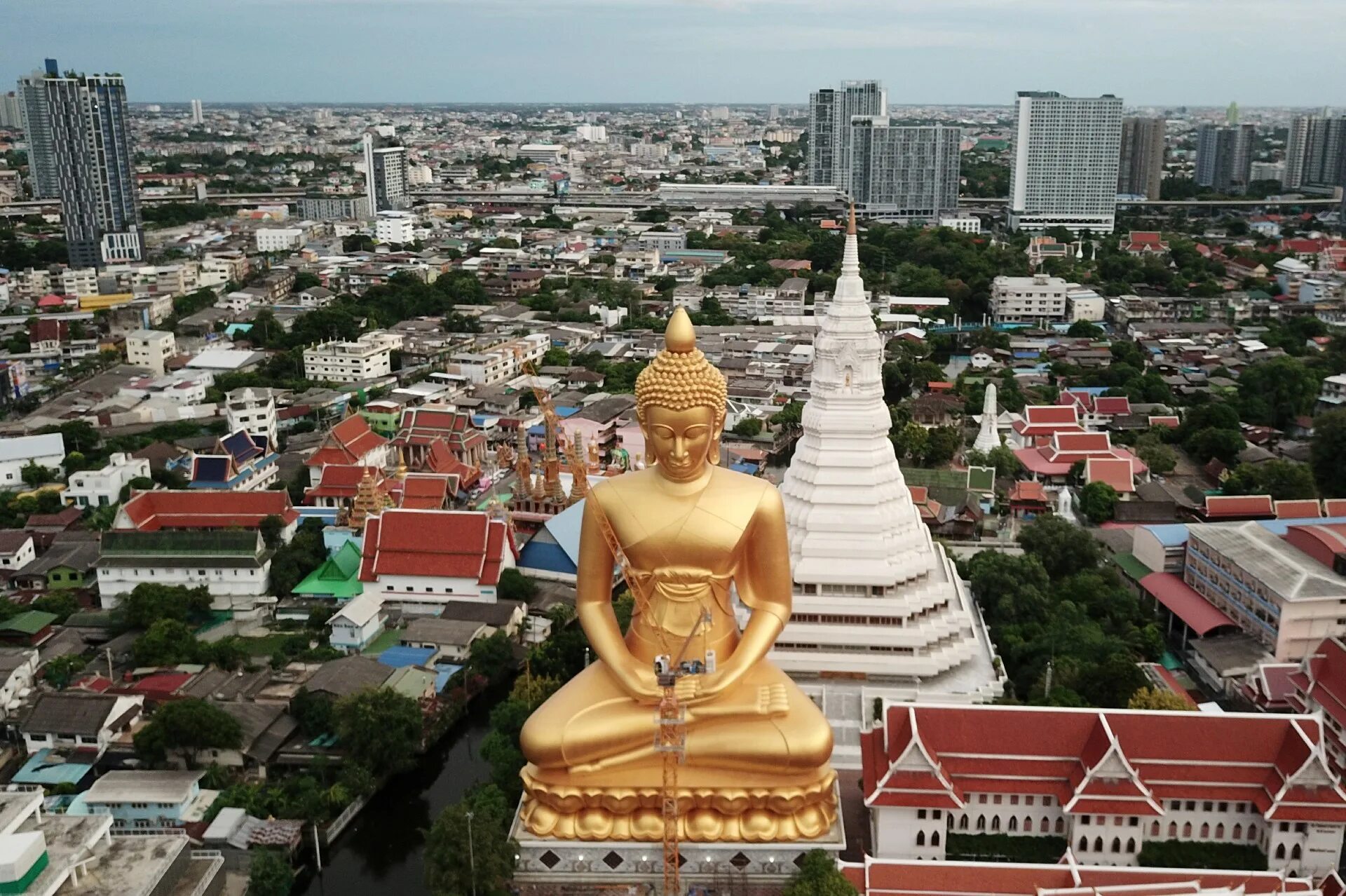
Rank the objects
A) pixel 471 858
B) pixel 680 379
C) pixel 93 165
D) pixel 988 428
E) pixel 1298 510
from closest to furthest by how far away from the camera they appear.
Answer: pixel 680 379
pixel 471 858
pixel 1298 510
pixel 988 428
pixel 93 165

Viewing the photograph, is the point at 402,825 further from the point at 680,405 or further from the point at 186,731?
the point at 680,405

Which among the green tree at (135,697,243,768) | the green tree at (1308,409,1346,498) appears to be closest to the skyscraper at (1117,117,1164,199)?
the green tree at (1308,409,1346,498)

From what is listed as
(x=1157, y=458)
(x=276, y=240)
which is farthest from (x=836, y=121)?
(x=1157, y=458)

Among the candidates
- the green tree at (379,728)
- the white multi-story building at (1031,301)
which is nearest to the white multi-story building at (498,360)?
the white multi-story building at (1031,301)

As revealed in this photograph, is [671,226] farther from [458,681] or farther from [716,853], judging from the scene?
[716,853]

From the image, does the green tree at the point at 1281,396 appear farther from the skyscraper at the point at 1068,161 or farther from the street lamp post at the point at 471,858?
the skyscraper at the point at 1068,161

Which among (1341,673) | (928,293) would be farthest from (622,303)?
(1341,673)

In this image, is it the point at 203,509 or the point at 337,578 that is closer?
the point at 337,578
